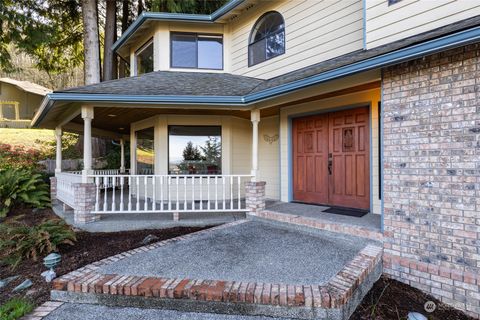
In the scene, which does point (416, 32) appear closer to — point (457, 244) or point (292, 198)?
point (457, 244)

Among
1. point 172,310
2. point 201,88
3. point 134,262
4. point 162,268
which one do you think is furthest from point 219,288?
point 201,88

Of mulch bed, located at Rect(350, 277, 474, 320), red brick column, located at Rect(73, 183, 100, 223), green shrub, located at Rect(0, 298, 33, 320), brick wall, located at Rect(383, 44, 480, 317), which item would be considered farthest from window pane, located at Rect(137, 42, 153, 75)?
mulch bed, located at Rect(350, 277, 474, 320)

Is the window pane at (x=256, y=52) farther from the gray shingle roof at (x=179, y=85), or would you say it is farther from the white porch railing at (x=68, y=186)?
the white porch railing at (x=68, y=186)

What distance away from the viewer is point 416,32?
365cm

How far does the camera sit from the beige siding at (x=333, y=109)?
4926 millimetres

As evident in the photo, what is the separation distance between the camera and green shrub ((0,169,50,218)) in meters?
6.99

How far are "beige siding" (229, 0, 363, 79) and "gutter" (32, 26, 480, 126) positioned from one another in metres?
1.75

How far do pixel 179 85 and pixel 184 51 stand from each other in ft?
7.37

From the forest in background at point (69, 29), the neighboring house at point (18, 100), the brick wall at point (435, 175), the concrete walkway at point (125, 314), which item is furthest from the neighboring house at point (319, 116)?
the neighboring house at point (18, 100)

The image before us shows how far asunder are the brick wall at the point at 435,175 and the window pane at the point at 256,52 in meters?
4.26

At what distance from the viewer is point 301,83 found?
439 centimetres

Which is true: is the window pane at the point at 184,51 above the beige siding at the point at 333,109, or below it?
above

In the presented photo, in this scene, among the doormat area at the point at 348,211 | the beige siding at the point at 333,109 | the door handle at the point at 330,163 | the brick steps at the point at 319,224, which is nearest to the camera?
the brick steps at the point at 319,224

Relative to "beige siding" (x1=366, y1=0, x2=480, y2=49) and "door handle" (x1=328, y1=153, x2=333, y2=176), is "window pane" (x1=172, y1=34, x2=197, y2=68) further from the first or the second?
"beige siding" (x1=366, y1=0, x2=480, y2=49)
